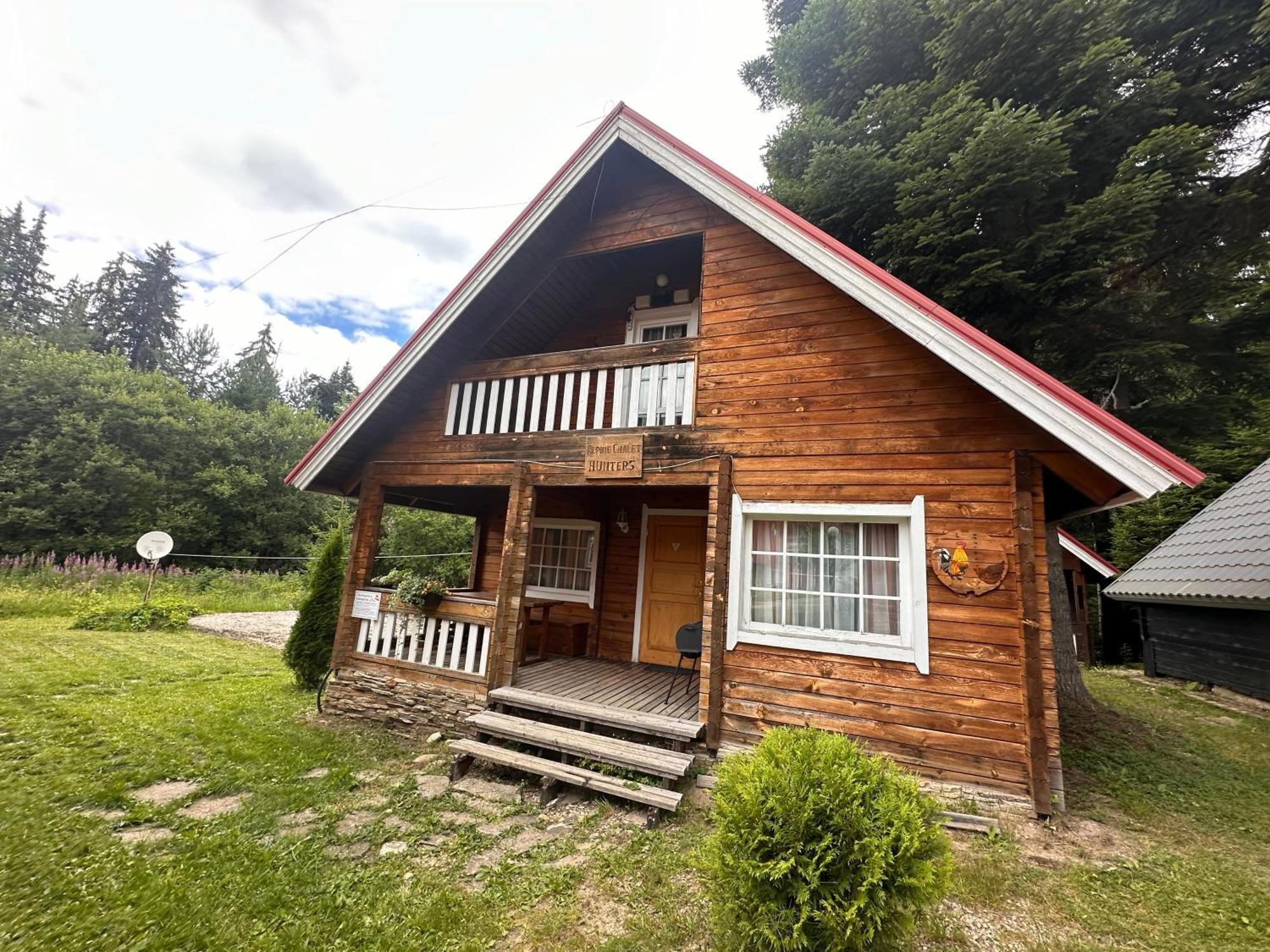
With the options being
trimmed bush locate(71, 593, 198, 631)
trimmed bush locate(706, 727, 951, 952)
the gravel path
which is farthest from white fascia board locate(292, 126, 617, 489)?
trimmed bush locate(71, 593, 198, 631)

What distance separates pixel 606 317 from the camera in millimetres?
7762

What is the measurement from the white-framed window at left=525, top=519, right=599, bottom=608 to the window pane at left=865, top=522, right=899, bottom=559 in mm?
4234

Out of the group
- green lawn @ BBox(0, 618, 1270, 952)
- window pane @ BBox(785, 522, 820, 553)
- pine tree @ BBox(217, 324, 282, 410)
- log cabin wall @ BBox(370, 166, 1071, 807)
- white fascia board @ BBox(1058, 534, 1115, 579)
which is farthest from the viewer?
pine tree @ BBox(217, 324, 282, 410)

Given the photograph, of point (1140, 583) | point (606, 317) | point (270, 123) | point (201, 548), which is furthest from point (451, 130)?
point (201, 548)

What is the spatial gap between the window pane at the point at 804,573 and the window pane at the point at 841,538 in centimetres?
17

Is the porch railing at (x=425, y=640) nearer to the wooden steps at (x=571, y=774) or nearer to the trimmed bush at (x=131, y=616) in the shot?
the wooden steps at (x=571, y=774)

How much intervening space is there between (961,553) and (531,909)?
3931 mm

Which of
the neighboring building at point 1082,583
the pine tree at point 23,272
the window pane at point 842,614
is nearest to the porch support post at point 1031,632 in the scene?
the window pane at point 842,614

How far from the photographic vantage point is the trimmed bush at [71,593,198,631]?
11.2 metres

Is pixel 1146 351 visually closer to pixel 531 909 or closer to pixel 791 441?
pixel 791 441

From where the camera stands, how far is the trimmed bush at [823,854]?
2.22 m

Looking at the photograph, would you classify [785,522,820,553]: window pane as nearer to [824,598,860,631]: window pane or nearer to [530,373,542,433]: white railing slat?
[824,598,860,631]: window pane

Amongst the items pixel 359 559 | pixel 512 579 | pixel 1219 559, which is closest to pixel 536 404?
pixel 512 579

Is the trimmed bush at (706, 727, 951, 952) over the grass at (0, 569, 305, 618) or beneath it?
over
